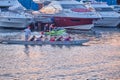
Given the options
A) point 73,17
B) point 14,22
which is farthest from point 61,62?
point 73,17

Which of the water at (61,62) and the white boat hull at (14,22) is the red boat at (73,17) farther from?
the water at (61,62)

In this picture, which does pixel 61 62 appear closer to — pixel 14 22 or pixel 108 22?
pixel 14 22

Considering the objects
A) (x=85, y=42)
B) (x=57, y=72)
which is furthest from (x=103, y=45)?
(x=57, y=72)

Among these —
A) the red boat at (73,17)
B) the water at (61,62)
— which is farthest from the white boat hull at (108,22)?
the water at (61,62)

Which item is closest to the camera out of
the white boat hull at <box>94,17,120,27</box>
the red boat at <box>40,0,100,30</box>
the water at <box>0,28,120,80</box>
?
the water at <box>0,28,120,80</box>

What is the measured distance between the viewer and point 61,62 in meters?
34.9

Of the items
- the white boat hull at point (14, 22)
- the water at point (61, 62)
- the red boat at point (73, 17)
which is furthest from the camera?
the red boat at point (73, 17)

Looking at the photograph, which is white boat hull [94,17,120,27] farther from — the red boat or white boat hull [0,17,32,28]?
white boat hull [0,17,32,28]

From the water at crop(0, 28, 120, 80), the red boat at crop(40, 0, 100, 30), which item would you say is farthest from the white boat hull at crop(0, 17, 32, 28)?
the water at crop(0, 28, 120, 80)

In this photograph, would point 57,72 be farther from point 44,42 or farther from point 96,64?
point 44,42

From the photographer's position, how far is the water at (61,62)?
29891 mm

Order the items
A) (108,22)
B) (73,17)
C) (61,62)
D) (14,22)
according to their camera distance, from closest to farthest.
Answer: (61,62), (14,22), (73,17), (108,22)

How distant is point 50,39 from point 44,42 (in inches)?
38.0

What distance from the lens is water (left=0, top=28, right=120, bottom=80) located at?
98.1 ft
